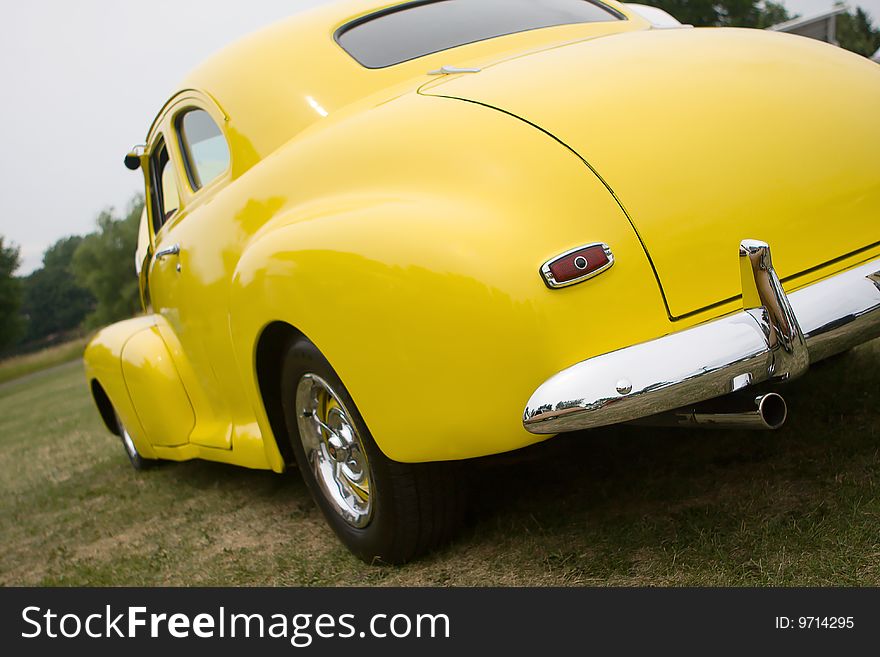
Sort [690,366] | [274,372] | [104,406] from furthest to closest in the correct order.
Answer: [104,406] → [274,372] → [690,366]

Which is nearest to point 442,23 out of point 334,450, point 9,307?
point 334,450

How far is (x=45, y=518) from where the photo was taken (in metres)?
4.93

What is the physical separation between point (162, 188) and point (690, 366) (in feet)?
11.2

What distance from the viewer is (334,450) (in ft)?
10.1

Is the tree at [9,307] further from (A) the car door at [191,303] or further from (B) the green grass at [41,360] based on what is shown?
(A) the car door at [191,303]

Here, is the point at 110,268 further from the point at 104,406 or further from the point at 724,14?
the point at 104,406

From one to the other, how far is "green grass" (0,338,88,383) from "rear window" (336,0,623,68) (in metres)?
33.2

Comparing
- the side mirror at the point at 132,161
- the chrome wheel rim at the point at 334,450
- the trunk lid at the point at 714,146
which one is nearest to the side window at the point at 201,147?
the side mirror at the point at 132,161

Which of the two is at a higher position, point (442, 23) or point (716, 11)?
point (442, 23)

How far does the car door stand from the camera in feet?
11.7
